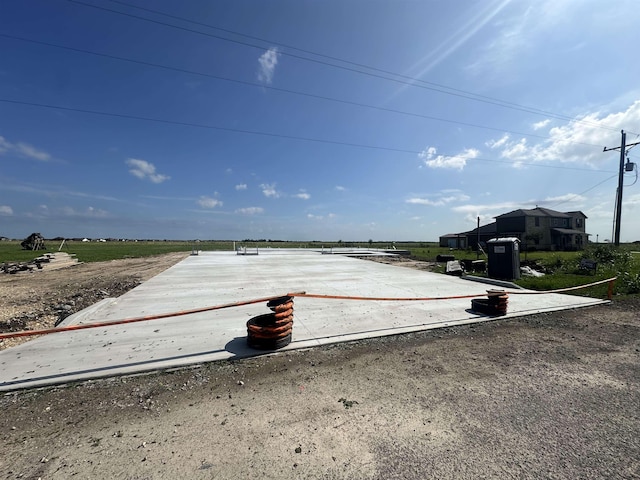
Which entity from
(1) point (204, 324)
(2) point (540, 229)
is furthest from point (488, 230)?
(1) point (204, 324)

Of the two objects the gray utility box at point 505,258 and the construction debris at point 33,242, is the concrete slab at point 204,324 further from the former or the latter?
the construction debris at point 33,242

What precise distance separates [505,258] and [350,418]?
11.0m

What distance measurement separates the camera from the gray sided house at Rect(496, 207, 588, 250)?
43094mm

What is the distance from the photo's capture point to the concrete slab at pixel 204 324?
3.90 m

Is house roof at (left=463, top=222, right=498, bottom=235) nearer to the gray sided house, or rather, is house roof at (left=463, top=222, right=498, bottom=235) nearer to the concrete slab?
the gray sided house

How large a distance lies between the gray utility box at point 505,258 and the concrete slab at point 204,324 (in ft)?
7.62

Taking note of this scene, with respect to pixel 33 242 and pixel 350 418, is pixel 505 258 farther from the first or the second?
pixel 33 242

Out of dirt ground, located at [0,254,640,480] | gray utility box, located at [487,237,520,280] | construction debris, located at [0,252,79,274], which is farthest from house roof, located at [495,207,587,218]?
construction debris, located at [0,252,79,274]

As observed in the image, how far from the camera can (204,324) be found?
565 cm

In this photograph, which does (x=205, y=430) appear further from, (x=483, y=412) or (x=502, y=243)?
(x=502, y=243)

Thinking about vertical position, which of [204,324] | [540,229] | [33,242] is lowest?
[33,242]

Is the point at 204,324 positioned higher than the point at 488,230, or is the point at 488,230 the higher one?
the point at 488,230

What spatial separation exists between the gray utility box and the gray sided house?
3759 cm

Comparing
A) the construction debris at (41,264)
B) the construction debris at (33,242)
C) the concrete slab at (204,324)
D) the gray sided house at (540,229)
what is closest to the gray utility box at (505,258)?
the concrete slab at (204,324)
